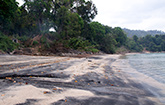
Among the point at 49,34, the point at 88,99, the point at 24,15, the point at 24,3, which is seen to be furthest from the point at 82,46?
the point at 88,99

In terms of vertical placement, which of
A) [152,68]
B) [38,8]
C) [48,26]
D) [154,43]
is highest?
[38,8]

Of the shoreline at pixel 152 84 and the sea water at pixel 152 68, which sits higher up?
the shoreline at pixel 152 84

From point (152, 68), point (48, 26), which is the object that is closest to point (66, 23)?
point (48, 26)

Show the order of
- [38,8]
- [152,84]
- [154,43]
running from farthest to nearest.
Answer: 1. [154,43]
2. [38,8]
3. [152,84]

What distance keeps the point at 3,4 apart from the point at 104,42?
38.7 meters

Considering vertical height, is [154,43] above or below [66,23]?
below

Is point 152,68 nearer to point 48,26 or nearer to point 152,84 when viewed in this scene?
point 152,84

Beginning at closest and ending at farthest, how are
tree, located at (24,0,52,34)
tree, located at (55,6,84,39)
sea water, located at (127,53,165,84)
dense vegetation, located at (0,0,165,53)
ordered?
sea water, located at (127,53,165,84), dense vegetation, located at (0,0,165,53), tree, located at (55,6,84,39), tree, located at (24,0,52,34)

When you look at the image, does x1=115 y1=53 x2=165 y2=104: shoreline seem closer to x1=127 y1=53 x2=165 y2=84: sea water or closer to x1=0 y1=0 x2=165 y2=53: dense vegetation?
x1=127 y1=53 x2=165 y2=84: sea water

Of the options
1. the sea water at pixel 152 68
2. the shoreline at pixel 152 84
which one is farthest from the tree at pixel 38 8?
the shoreline at pixel 152 84

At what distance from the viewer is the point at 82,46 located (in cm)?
3247

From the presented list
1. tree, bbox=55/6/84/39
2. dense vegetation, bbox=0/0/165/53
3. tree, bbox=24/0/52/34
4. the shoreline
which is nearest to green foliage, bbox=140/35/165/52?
dense vegetation, bbox=0/0/165/53

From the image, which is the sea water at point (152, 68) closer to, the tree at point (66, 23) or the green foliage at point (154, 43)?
the tree at point (66, 23)

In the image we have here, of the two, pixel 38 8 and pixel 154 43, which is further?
pixel 154 43
